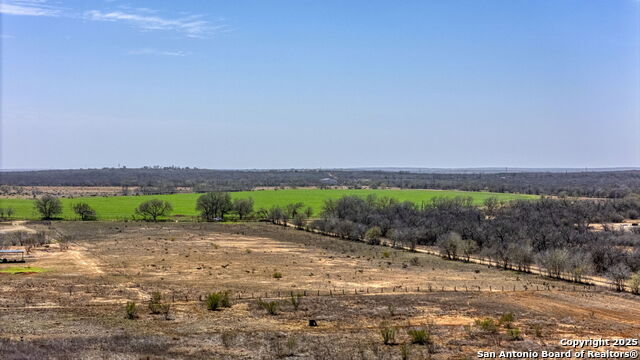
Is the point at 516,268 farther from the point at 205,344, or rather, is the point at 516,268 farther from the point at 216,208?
the point at 216,208

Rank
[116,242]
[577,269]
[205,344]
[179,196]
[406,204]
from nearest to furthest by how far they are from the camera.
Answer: [205,344]
[577,269]
[116,242]
[406,204]
[179,196]

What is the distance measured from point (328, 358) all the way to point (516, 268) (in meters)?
38.6

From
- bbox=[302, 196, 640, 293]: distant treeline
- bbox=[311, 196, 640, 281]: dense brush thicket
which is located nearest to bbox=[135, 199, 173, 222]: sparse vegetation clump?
bbox=[302, 196, 640, 293]: distant treeline

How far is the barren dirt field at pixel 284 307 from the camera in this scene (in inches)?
982

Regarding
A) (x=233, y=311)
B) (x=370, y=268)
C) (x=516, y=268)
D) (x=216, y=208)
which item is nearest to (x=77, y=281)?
(x=233, y=311)

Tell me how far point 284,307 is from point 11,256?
1519 inches

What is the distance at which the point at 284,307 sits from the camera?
34125 mm

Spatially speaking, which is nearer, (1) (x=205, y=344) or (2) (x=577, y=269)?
(1) (x=205, y=344)

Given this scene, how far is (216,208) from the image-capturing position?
375ft

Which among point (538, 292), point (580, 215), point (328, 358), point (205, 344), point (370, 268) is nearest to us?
point (328, 358)

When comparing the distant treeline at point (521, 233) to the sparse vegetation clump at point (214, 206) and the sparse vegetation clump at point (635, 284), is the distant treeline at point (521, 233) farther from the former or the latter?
the sparse vegetation clump at point (214, 206)

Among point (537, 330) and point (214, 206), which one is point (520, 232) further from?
point (214, 206)

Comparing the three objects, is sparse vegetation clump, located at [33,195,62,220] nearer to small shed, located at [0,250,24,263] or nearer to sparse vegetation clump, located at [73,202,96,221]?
sparse vegetation clump, located at [73,202,96,221]

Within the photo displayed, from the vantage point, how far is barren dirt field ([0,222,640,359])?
2494 cm
